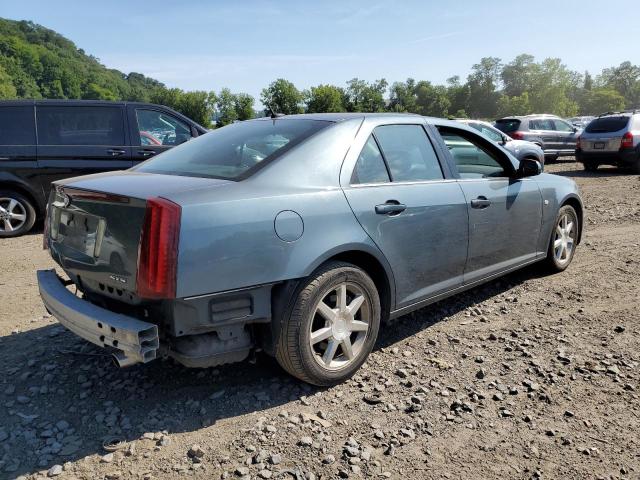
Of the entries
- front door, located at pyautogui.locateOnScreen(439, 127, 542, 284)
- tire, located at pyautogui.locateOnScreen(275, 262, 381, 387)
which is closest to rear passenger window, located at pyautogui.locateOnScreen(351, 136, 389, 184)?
tire, located at pyautogui.locateOnScreen(275, 262, 381, 387)

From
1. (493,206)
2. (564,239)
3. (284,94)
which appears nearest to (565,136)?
(564,239)

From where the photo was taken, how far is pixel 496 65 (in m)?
156

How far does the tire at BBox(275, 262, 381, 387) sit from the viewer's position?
2.79 metres

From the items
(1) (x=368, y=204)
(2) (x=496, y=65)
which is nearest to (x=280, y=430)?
(1) (x=368, y=204)

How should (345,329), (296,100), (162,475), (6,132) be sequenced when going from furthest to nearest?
(296,100)
(6,132)
(345,329)
(162,475)

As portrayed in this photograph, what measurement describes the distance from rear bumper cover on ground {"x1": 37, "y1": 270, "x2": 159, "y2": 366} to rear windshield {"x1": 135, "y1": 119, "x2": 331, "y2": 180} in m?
0.92

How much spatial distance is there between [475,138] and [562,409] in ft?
7.44

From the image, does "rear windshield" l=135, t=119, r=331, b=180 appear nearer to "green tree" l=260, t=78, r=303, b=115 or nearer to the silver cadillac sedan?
the silver cadillac sedan

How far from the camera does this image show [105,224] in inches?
105

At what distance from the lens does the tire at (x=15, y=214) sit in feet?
23.3

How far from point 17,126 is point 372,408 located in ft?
21.8

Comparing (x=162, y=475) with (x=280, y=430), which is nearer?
(x=162, y=475)

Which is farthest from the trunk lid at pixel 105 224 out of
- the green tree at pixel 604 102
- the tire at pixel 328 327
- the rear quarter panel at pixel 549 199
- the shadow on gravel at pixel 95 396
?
the green tree at pixel 604 102

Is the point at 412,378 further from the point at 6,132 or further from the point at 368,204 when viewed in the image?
the point at 6,132
